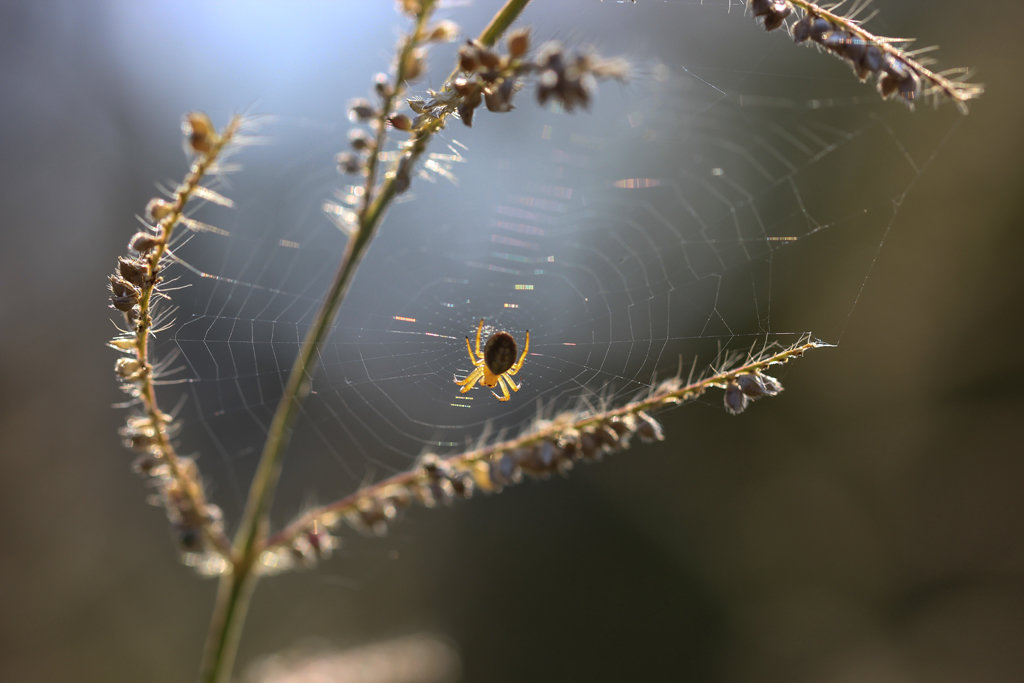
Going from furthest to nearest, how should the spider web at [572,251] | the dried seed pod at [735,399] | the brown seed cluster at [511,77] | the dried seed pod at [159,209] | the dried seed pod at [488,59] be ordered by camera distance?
the spider web at [572,251] → the dried seed pod at [735,399] → the dried seed pod at [159,209] → the dried seed pod at [488,59] → the brown seed cluster at [511,77]

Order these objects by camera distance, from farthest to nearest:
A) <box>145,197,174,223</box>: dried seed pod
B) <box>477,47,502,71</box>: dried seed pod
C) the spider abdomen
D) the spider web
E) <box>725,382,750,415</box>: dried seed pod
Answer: the spider web
the spider abdomen
<box>725,382,750,415</box>: dried seed pod
<box>145,197,174,223</box>: dried seed pod
<box>477,47,502,71</box>: dried seed pod

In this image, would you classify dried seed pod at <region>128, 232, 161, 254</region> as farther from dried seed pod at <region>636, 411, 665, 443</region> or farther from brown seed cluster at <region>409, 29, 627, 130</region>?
dried seed pod at <region>636, 411, 665, 443</region>

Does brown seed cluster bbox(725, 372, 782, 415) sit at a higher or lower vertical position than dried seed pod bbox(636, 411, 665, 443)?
higher

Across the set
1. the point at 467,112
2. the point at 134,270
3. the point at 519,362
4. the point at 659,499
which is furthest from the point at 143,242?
the point at 659,499

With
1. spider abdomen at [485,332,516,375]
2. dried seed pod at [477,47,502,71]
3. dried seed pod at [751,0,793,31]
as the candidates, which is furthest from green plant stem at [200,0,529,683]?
spider abdomen at [485,332,516,375]

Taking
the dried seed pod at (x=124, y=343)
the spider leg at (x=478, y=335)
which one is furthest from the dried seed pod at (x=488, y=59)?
the spider leg at (x=478, y=335)

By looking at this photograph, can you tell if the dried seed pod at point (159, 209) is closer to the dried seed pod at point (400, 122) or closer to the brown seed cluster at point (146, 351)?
the brown seed cluster at point (146, 351)

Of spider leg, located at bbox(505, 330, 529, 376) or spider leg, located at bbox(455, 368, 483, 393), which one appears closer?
spider leg, located at bbox(505, 330, 529, 376)
